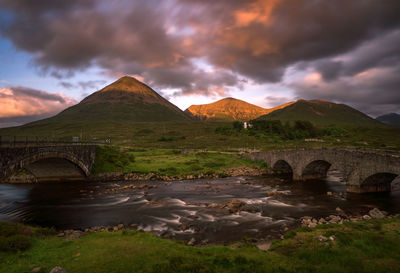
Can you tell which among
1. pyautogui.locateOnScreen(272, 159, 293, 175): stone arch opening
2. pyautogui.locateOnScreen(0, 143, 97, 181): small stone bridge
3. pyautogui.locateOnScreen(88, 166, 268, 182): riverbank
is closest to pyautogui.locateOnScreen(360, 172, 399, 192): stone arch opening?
pyautogui.locateOnScreen(272, 159, 293, 175): stone arch opening

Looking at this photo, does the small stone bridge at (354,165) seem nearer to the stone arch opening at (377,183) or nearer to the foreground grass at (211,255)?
the stone arch opening at (377,183)

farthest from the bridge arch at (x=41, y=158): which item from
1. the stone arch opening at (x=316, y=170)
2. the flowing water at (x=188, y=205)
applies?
the stone arch opening at (x=316, y=170)

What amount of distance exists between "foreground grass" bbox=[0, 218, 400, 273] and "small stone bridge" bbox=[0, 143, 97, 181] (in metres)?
16.0

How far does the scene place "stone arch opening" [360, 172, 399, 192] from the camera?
34.6 metres

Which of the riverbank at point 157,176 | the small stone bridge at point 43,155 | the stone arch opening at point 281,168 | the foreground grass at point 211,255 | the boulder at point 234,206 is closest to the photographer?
the foreground grass at point 211,255

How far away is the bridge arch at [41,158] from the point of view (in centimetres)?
2968

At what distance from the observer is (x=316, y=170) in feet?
165

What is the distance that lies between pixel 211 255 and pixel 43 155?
1377 inches

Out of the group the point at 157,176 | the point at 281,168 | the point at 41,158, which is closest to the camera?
the point at 41,158

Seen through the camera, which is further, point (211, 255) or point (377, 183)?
point (377, 183)

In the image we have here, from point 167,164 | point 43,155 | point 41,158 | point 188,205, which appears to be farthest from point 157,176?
point 41,158

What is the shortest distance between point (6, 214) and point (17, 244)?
65.6 feet

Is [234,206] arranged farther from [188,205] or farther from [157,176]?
[157,176]

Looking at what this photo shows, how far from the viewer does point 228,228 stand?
23.9 meters
